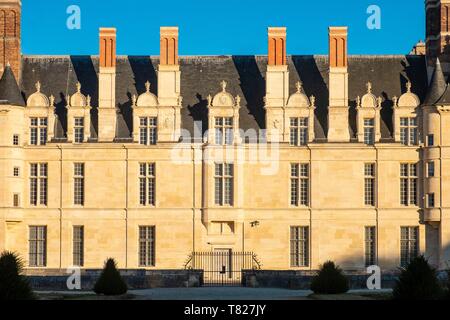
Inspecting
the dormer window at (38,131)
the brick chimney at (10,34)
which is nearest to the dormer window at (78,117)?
the dormer window at (38,131)

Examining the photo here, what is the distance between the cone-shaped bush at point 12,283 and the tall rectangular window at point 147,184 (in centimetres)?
2397

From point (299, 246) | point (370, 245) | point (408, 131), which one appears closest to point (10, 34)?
point (299, 246)

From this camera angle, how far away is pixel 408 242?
5672 cm

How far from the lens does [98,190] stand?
57.0m

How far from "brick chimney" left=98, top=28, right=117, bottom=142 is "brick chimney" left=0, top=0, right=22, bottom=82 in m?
4.36

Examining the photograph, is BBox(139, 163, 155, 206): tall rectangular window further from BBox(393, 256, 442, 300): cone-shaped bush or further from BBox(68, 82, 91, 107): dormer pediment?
BBox(393, 256, 442, 300): cone-shaped bush

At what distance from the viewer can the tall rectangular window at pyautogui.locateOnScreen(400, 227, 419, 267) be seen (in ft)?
185

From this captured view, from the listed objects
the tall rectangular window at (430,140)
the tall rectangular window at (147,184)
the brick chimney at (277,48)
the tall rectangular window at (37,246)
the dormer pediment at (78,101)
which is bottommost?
the tall rectangular window at (37,246)

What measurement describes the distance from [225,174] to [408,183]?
8.89 m

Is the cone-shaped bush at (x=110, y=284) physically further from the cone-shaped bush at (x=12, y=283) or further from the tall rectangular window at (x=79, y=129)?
the tall rectangular window at (x=79, y=129)

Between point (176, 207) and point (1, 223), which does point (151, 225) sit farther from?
point (1, 223)

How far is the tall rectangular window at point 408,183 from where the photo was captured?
57.0 metres

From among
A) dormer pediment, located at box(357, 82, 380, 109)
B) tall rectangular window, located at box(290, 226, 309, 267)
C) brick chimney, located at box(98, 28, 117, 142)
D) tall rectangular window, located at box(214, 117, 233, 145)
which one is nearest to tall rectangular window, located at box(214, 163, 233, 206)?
tall rectangular window, located at box(214, 117, 233, 145)

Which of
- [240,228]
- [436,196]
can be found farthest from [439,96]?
[240,228]
